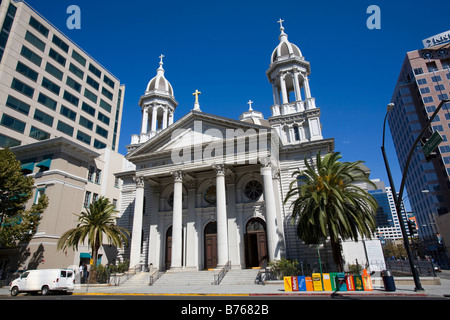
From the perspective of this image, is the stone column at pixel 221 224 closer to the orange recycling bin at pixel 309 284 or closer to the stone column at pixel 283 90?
the orange recycling bin at pixel 309 284

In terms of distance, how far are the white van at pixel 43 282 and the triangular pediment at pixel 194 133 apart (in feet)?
44.0

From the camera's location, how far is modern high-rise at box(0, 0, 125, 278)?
30672 mm

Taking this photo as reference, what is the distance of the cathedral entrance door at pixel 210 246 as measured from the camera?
91.9ft

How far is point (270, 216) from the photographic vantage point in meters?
23.0

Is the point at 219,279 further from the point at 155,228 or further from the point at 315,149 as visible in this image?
the point at 315,149

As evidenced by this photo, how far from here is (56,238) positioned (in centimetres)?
2983

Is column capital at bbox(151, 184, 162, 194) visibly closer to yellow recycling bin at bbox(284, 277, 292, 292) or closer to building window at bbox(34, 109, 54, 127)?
yellow recycling bin at bbox(284, 277, 292, 292)

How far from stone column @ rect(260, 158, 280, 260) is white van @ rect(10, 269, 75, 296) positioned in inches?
582

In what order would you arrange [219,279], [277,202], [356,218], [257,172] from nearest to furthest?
1. [356,218]
2. [219,279]
3. [277,202]
4. [257,172]

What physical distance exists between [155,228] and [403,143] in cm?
8037

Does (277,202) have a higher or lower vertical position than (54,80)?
lower

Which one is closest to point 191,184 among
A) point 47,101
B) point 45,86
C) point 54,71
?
point 47,101
